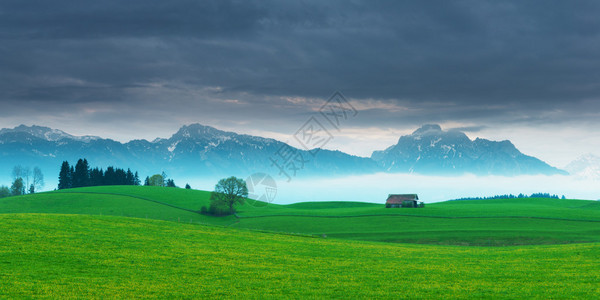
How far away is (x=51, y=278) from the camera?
34.5 meters

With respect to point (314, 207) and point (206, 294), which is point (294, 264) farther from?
point (314, 207)

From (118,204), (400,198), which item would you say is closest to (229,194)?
(118,204)

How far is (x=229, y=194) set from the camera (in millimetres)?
130750

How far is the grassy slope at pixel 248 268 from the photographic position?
3198cm

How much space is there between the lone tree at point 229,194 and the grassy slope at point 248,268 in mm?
66426

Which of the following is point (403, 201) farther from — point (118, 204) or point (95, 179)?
point (95, 179)

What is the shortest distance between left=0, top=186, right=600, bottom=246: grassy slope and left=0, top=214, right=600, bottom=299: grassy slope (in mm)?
26058

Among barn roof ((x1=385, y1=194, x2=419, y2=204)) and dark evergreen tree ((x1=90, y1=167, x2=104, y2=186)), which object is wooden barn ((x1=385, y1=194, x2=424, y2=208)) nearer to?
barn roof ((x1=385, y1=194, x2=419, y2=204))

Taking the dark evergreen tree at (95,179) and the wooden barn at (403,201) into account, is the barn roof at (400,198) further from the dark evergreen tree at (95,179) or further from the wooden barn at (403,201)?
the dark evergreen tree at (95,179)

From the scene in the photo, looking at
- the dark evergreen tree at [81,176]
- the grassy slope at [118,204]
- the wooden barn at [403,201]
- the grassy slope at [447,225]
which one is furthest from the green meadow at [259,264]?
the dark evergreen tree at [81,176]

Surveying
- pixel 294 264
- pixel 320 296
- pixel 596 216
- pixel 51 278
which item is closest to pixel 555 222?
pixel 596 216

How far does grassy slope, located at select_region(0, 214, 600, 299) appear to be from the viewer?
32.0m

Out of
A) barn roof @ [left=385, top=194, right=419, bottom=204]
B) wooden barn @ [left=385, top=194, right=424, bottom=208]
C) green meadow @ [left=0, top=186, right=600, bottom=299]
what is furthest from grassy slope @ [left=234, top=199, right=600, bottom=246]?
barn roof @ [left=385, top=194, right=419, bottom=204]

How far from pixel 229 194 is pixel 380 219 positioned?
153 ft
